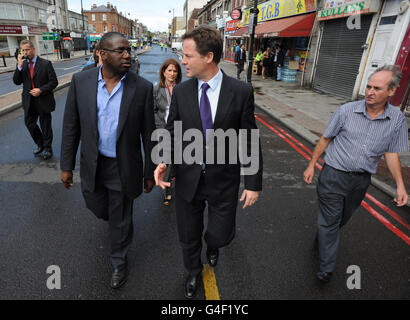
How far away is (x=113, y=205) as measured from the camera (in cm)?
247

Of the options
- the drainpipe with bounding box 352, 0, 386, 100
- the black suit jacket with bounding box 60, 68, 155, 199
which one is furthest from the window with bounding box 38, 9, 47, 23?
the black suit jacket with bounding box 60, 68, 155, 199

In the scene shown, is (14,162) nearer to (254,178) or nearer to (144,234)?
(144,234)

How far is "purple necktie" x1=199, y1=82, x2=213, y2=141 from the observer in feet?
6.47

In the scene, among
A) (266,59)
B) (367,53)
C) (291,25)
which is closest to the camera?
(367,53)

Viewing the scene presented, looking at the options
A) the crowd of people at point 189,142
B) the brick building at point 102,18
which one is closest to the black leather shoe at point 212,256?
the crowd of people at point 189,142

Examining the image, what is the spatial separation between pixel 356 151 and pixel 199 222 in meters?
1.53

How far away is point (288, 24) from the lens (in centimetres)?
1500

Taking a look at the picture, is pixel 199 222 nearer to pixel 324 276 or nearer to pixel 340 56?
pixel 324 276

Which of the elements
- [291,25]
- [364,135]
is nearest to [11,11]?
[291,25]

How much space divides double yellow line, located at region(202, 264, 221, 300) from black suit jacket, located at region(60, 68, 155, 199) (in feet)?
3.57

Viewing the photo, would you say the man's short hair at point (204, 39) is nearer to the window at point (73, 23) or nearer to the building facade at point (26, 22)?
the building facade at point (26, 22)

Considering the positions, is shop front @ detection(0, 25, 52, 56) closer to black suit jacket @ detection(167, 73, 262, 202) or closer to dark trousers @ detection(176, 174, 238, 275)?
black suit jacket @ detection(167, 73, 262, 202)

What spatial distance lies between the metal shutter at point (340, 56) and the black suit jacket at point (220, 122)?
37.4 feet
